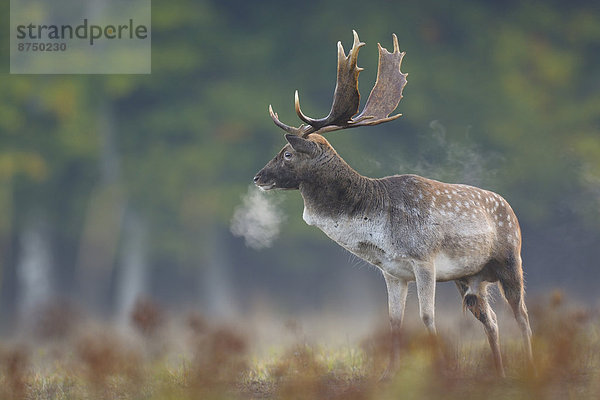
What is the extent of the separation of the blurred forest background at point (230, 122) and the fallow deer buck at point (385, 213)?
10.6 meters

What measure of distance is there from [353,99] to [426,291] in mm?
1588

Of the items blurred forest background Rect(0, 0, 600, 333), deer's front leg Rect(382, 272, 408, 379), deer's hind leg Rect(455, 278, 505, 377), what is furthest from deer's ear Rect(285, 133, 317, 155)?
blurred forest background Rect(0, 0, 600, 333)

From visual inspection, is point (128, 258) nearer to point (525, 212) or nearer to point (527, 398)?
point (525, 212)

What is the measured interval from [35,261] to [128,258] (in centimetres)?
204

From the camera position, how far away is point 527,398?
20.6ft

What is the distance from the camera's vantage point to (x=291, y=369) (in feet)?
25.8

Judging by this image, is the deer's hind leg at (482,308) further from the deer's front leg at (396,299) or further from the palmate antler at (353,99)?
the palmate antler at (353,99)

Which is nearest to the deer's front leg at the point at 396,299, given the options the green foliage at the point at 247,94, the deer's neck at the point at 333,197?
the deer's neck at the point at 333,197

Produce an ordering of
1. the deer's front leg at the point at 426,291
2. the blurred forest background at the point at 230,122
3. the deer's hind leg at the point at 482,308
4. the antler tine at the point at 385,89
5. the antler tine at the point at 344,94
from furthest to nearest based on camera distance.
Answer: the blurred forest background at the point at 230,122, the antler tine at the point at 385,89, the deer's hind leg at the point at 482,308, the antler tine at the point at 344,94, the deer's front leg at the point at 426,291

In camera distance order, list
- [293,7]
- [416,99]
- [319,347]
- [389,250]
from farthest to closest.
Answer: [293,7] → [416,99] → [319,347] → [389,250]

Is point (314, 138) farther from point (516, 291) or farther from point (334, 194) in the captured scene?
point (516, 291)

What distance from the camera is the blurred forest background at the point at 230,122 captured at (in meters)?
19.8

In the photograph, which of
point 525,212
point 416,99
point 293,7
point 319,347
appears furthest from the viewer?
point 293,7

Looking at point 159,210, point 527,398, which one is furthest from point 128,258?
point 527,398
